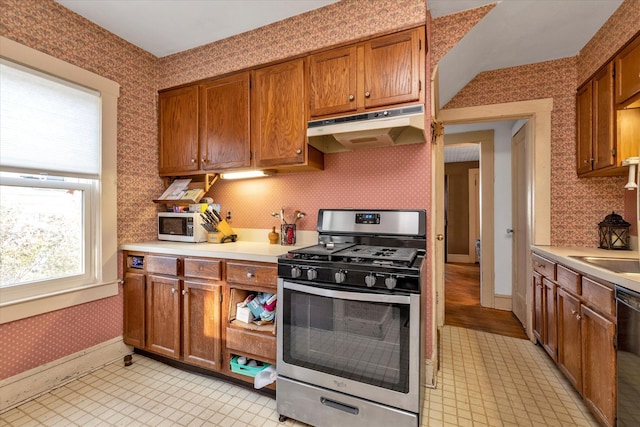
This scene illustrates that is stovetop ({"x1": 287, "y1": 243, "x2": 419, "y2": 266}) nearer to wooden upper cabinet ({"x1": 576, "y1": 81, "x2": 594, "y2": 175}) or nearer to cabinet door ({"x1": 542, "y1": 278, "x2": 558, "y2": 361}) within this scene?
cabinet door ({"x1": 542, "y1": 278, "x2": 558, "y2": 361})

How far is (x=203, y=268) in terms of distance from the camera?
6.88 ft

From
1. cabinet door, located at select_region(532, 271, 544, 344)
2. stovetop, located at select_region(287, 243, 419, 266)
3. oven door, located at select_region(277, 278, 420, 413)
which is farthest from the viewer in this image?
cabinet door, located at select_region(532, 271, 544, 344)

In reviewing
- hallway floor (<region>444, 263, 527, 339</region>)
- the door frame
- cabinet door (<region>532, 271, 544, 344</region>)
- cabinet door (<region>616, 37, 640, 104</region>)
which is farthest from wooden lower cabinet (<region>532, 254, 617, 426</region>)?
cabinet door (<region>616, 37, 640, 104</region>)

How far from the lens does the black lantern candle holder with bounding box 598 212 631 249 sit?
2234mm

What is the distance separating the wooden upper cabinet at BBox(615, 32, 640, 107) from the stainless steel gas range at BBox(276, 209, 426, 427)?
1.70 metres

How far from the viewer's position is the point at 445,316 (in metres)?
3.37

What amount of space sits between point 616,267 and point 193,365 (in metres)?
2.83

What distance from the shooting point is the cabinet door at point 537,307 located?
243 centimetres

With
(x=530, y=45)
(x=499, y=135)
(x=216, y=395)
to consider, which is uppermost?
(x=530, y=45)

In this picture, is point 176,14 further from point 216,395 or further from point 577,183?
point 577,183

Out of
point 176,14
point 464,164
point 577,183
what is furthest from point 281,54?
point 464,164

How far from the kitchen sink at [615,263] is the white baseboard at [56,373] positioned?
3.49m

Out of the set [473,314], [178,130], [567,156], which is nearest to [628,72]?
[567,156]

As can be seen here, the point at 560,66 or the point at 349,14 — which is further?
the point at 560,66
